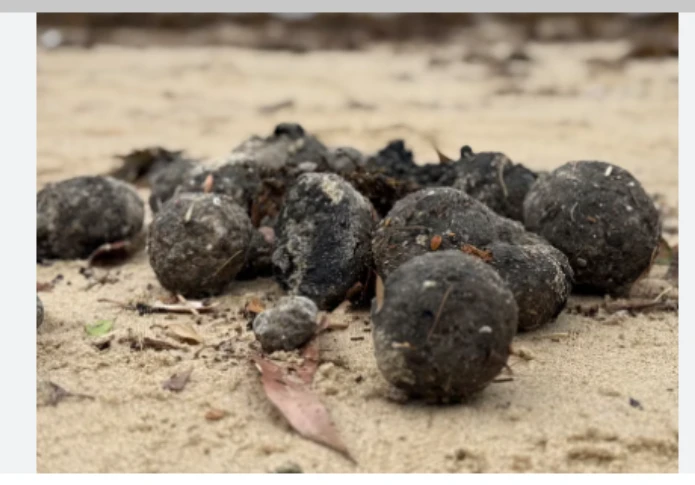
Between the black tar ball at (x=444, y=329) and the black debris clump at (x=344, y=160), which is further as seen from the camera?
the black debris clump at (x=344, y=160)

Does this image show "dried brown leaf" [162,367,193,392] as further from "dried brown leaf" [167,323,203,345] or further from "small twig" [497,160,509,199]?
"small twig" [497,160,509,199]

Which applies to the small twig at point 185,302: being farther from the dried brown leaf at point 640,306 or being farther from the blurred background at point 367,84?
the blurred background at point 367,84

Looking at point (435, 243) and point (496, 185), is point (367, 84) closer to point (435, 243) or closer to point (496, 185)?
point (496, 185)

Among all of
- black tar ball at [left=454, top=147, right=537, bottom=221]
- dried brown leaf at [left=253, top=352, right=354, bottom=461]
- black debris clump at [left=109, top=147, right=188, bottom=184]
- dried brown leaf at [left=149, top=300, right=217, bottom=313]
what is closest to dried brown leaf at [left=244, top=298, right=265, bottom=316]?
dried brown leaf at [left=149, top=300, right=217, bottom=313]

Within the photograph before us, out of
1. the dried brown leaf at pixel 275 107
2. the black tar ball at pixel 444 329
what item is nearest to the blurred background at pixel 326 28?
the dried brown leaf at pixel 275 107
